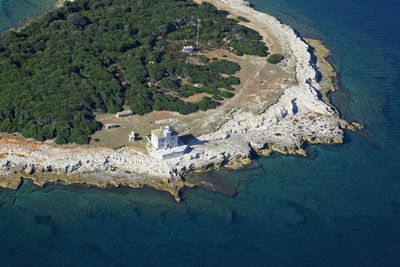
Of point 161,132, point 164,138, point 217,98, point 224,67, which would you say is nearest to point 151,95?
point 217,98

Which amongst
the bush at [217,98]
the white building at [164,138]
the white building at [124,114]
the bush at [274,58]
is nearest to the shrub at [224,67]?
the bush at [274,58]

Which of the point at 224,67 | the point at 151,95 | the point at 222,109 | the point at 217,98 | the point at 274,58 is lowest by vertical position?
the point at 151,95

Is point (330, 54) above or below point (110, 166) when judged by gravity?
above

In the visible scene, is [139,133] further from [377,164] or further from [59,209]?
[377,164]

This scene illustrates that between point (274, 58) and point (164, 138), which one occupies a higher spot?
point (274, 58)

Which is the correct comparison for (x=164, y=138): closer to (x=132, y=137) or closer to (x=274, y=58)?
(x=132, y=137)

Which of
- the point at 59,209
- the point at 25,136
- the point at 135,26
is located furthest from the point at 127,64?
the point at 59,209

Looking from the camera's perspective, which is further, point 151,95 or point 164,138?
point 151,95
